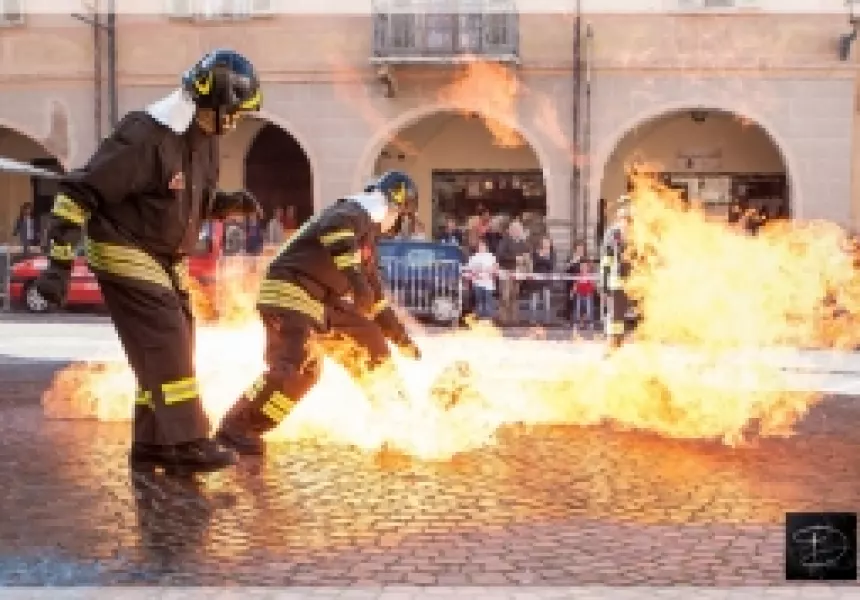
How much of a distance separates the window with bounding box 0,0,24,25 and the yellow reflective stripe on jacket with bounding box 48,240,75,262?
1911 cm

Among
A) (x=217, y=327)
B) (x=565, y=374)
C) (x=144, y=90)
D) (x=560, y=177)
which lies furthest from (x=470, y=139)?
(x=565, y=374)

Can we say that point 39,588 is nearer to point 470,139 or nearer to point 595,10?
point 595,10

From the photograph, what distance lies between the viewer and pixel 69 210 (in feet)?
21.5

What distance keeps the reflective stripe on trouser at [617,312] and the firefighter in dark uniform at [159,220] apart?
5784 millimetres

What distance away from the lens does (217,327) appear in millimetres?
14133

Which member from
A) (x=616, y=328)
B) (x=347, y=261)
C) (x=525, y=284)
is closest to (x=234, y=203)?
(x=347, y=261)

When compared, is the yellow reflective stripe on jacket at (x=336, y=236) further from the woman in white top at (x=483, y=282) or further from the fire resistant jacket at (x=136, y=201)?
the woman in white top at (x=483, y=282)

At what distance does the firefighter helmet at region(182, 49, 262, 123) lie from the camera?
6.85 metres

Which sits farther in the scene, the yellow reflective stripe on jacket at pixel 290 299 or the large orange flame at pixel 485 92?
the large orange flame at pixel 485 92

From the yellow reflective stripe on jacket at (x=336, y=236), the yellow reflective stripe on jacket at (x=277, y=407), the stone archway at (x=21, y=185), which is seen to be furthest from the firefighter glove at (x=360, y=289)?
the stone archway at (x=21, y=185)

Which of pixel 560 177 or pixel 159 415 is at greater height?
pixel 560 177

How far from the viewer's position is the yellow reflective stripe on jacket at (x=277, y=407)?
769 centimetres

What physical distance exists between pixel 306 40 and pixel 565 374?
43.5ft

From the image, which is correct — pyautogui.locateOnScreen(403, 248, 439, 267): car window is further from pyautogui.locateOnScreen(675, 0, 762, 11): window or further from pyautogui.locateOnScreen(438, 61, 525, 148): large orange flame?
pyautogui.locateOnScreen(675, 0, 762, 11): window
